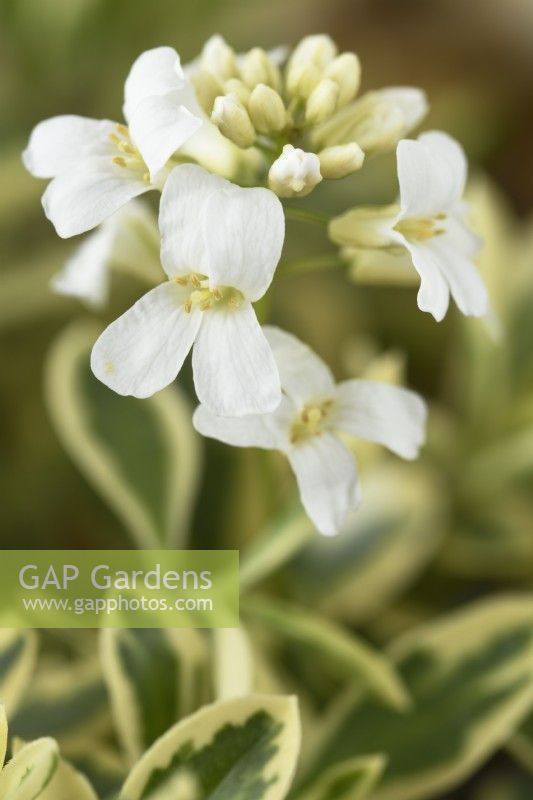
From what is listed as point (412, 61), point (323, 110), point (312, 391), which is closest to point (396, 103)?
point (323, 110)

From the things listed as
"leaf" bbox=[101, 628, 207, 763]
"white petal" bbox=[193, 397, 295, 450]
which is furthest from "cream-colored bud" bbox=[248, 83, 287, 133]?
"leaf" bbox=[101, 628, 207, 763]

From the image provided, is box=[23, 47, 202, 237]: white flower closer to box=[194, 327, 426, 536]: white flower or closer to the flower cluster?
the flower cluster

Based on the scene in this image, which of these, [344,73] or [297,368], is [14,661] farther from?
[344,73]

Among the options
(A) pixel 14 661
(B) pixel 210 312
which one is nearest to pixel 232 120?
(B) pixel 210 312

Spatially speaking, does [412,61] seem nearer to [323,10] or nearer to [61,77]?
[323,10]

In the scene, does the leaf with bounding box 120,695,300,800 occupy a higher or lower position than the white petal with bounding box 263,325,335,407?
lower

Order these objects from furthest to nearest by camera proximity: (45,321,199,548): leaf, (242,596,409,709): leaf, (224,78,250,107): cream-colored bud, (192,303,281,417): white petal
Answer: (45,321,199,548): leaf → (242,596,409,709): leaf → (224,78,250,107): cream-colored bud → (192,303,281,417): white petal
